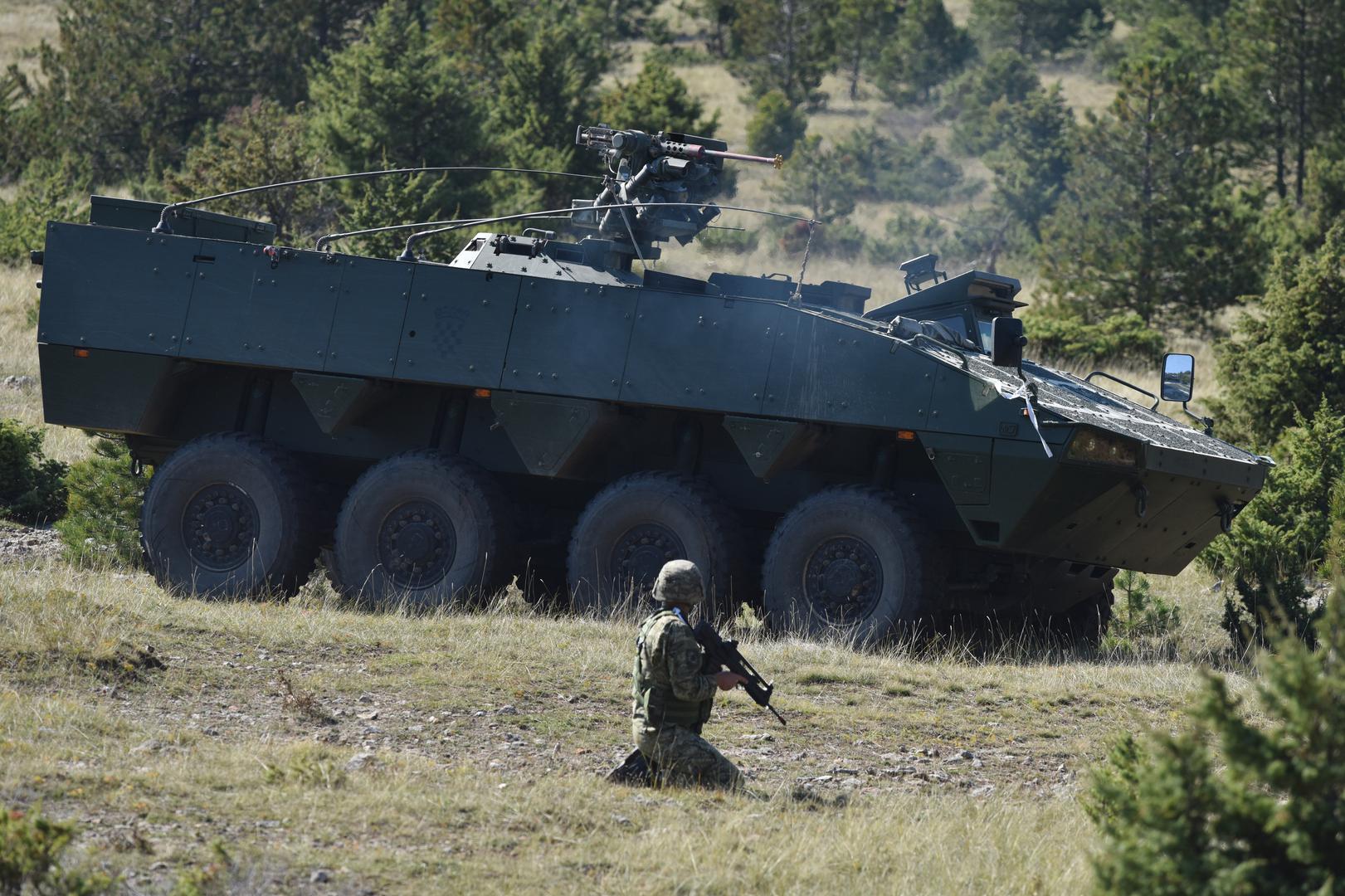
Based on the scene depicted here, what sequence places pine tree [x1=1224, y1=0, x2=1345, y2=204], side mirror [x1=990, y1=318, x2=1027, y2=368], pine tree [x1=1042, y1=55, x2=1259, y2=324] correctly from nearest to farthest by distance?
side mirror [x1=990, y1=318, x2=1027, y2=368] < pine tree [x1=1042, y1=55, x2=1259, y2=324] < pine tree [x1=1224, y1=0, x2=1345, y2=204]

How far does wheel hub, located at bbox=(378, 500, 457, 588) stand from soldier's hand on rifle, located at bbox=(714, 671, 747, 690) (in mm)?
5353

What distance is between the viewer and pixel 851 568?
38.3 feet

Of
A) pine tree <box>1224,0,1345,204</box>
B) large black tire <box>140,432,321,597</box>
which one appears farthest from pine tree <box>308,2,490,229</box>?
pine tree <box>1224,0,1345,204</box>

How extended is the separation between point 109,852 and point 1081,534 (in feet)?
22.8

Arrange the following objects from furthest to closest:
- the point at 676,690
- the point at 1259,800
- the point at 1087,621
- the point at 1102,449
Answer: the point at 1087,621, the point at 1102,449, the point at 676,690, the point at 1259,800

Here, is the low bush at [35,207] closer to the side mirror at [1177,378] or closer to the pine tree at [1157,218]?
the pine tree at [1157,218]

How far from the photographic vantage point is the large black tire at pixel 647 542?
39.4 ft

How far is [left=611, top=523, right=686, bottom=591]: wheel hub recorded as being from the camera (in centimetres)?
1218

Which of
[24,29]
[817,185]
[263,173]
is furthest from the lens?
[24,29]

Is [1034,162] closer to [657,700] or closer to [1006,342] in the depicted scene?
[1006,342]

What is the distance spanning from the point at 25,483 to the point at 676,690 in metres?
11.1

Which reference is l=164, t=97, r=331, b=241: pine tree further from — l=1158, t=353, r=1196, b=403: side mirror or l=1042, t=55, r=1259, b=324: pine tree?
l=1158, t=353, r=1196, b=403: side mirror

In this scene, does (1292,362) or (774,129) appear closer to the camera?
(1292,362)

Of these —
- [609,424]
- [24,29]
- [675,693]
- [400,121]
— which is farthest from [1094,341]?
[24,29]
